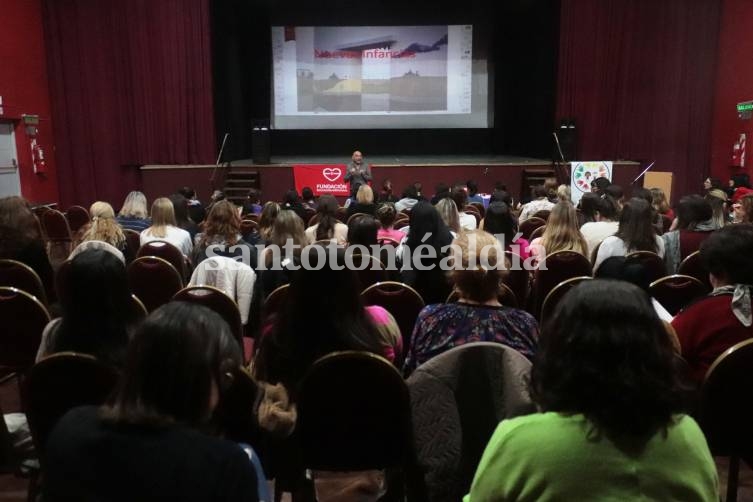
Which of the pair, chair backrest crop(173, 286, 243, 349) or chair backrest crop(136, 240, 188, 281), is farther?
chair backrest crop(136, 240, 188, 281)

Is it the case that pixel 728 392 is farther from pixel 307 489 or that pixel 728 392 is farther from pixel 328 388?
pixel 307 489

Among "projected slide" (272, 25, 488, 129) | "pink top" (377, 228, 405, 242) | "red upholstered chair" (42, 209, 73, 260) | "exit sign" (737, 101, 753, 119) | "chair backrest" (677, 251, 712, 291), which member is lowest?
"red upholstered chair" (42, 209, 73, 260)

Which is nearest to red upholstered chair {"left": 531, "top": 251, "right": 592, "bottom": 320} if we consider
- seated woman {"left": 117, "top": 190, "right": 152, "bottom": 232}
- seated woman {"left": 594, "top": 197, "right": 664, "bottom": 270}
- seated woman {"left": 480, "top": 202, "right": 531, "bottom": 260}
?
seated woman {"left": 594, "top": 197, "right": 664, "bottom": 270}

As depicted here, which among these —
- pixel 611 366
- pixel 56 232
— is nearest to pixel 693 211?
pixel 611 366

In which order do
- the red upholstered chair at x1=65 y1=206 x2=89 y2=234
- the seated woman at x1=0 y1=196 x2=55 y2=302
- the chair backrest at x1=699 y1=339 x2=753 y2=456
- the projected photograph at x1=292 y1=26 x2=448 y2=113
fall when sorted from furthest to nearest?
the projected photograph at x1=292 y1=26 x2=448 y2=113 < the red upholstered chair at x1=65 y1=206 x2=89 y2=234 < the seated woman at x1=0 y1=196 x2=55 y2=302 < the chair backrest at x1=699 y1=339 x2=753 y2=456

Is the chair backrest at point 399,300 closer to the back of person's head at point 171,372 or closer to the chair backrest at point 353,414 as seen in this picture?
the chair backrest at point 353,414

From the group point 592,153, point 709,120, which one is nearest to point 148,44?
point 592,153

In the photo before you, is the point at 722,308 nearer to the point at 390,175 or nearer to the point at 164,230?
the point at 164,230

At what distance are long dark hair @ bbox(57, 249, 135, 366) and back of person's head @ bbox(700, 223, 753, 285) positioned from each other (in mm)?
2197

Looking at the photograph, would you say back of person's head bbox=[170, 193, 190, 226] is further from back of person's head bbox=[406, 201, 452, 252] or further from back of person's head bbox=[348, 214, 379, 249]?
back of person's head bbox=[406, 201, 452, 252]

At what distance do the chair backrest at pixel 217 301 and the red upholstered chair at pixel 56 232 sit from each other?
5.39 m

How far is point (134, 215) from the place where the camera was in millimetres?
5863

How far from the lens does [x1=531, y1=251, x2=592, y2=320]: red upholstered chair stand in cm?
408

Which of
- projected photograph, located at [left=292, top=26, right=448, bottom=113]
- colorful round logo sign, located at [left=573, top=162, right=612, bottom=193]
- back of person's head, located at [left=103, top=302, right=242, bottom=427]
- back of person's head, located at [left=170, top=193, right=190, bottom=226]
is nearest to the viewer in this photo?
back of person's head, located at [left=103, top=302, right=242, bottom=427]
